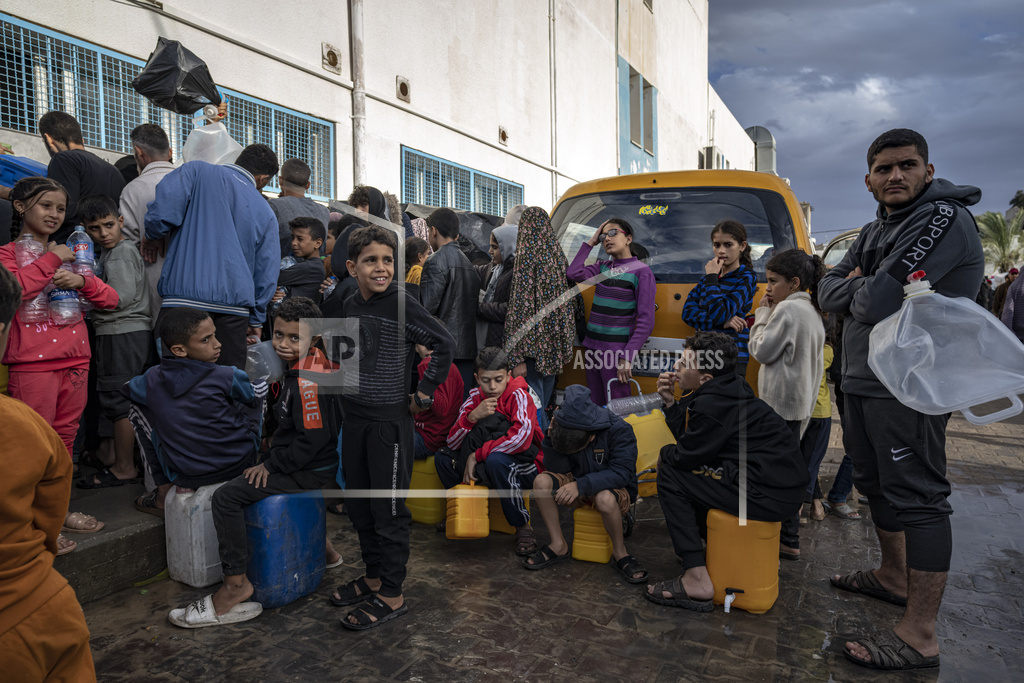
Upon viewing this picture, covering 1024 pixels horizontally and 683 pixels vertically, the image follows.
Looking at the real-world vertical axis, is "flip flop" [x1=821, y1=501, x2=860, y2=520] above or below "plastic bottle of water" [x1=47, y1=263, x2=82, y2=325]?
below

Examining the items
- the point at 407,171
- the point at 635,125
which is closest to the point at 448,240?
the point at 407,171

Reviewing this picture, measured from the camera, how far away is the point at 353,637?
294 centimetres

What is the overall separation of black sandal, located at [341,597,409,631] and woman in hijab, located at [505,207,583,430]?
1810mm

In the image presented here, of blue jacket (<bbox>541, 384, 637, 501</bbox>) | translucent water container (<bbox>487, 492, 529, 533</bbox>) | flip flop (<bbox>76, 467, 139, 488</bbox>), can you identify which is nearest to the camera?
blue jacket (<bbox>541, 384, 637, 501</bbox>)

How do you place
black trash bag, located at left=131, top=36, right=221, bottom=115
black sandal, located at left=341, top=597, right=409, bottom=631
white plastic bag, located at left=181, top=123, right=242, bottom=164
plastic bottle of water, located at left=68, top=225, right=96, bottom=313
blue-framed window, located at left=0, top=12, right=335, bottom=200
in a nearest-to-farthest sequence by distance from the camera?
black sandal, located at left=341, top=597, right=409, bottom=631
plastic bottle of water, located at left=68, top=225, right=96, bottom=313
white plastic bag, located at left=181, top=123, right=242, bottom=164
black trash bag, located at left=131, top=36, right=221, bottom=115
blue-framed window, located at left=0, top=12, right=335, bottom=200

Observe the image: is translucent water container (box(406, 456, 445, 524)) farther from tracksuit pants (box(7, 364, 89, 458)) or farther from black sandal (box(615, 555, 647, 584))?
tracksuit pants (box(7, 364, 89, 458))

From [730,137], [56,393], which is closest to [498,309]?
[56,393]

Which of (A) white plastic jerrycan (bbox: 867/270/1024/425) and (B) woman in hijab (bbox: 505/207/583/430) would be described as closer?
(A) white plastic jerrycan (bbox: 867/270/1024/425)

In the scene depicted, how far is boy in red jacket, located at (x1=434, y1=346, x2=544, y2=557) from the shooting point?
390 cm

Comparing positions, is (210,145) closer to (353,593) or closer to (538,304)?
(538,304)

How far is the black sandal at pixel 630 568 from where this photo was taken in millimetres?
3477

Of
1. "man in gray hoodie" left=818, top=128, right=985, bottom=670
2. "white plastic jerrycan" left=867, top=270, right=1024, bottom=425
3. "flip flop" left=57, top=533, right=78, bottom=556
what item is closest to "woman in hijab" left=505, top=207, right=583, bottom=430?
"man in gray hoodie" left=818, top=128, right=985, bottom=670

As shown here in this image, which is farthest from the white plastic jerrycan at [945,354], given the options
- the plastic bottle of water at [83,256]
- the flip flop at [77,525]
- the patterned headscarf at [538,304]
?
the plastic bottle of water at [83,256]

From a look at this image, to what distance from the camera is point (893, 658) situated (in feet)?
8.75
